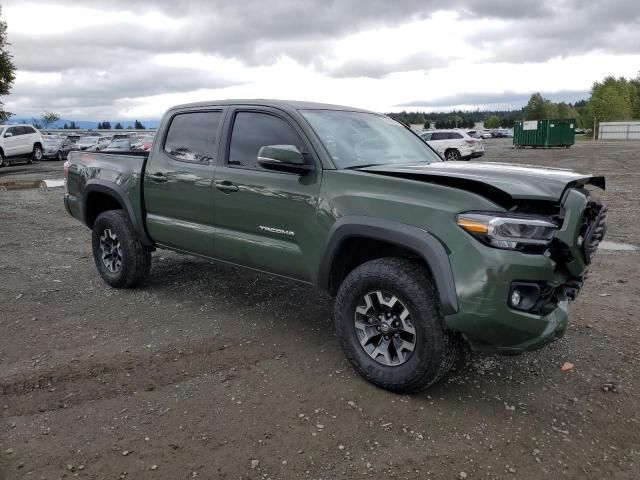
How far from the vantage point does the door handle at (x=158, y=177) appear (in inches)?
203

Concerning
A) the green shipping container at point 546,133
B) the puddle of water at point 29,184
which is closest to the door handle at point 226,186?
the puddle of water at point 29,184

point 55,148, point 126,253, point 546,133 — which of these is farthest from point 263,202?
point 546,133

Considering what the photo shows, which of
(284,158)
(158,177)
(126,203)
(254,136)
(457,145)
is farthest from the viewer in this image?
(457,145)

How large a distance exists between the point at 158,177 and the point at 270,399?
8.39 ft

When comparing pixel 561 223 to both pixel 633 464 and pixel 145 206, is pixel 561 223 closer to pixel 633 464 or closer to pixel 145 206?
pixel 633 464

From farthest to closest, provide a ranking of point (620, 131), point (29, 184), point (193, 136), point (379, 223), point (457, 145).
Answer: point (620, 131) → point (457, 145) → point (29, 184) → point (193, 136) → point (379, 223)

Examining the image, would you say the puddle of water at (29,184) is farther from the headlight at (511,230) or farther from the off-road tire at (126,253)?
the headlight at (511,230)

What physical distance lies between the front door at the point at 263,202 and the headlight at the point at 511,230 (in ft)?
3.94

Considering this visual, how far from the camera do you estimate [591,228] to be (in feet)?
11.4

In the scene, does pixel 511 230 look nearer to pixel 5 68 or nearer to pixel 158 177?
pixel 158 177

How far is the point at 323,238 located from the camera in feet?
12.8

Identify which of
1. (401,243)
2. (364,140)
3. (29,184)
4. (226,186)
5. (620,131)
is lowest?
(29,184)

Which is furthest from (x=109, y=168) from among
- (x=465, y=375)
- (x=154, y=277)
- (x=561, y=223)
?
(x=561, y=223)

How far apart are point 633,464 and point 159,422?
8.61 ft
